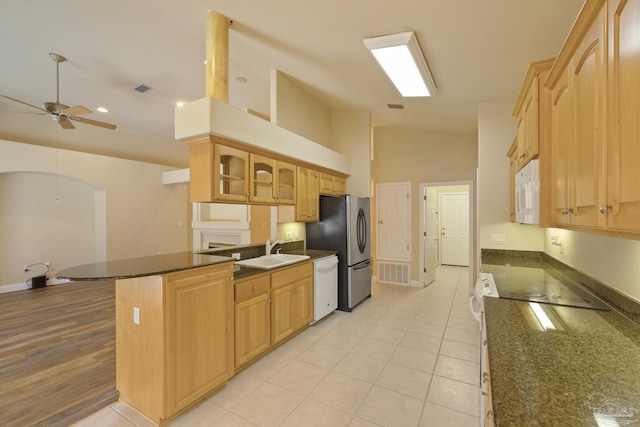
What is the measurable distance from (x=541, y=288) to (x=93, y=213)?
788 cm

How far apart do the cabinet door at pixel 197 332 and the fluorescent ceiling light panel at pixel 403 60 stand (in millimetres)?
2312

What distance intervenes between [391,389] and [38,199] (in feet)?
23.3

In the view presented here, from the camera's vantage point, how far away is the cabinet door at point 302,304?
3.23 metres

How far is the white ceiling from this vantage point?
2104 millimetres

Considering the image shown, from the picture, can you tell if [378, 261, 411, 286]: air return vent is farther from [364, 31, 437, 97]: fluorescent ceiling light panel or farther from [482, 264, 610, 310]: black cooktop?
[364, 31, 437, 97]: fluorescent ceiling light panel

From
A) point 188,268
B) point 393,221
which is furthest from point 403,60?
point 393,221

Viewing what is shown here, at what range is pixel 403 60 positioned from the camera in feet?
8.55

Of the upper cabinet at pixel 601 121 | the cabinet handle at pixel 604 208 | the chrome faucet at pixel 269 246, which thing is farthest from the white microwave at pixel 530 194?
the chrome faucet at pixel 269 246

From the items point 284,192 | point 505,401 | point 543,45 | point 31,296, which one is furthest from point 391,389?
point 31,296

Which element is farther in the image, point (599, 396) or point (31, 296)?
point (31, 296)

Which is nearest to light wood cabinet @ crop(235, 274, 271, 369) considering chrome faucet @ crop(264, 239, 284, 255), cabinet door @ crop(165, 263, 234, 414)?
cabinet door @ crop(165, 263, 234, 414)

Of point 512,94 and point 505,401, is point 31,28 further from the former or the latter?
point 512,94

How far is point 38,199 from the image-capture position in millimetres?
5488

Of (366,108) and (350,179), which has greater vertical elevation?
(366,108)
